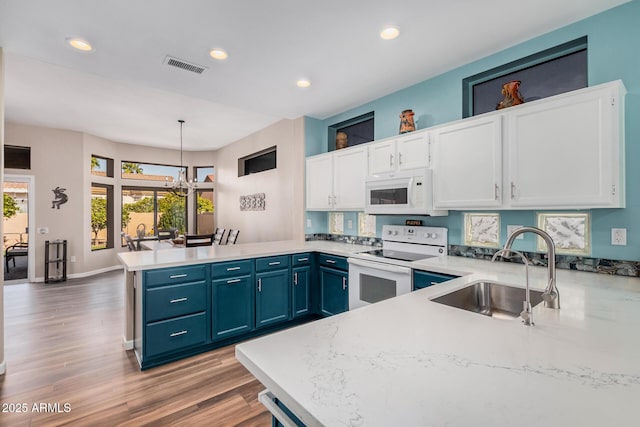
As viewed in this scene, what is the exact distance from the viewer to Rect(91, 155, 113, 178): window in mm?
6414

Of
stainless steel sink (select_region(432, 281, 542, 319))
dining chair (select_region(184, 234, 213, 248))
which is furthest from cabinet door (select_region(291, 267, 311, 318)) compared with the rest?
stainless steel sink (select_region(432, 281, 542, 319))

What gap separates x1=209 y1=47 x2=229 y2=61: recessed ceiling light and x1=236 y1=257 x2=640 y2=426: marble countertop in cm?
245

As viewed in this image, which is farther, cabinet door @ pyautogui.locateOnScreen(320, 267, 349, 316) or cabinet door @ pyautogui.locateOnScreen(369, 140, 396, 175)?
cabinet door @ pyautogui.locateOnScreen(320, 267, 349, 316)

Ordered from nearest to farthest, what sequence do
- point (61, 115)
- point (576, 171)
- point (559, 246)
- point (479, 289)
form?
1. point (479, 289)
2. point (576, 171)
3. point (559, 246)
4. point (61, 115)

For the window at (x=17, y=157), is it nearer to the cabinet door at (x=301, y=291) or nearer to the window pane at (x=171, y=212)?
the window pane at (x=171, y=212)

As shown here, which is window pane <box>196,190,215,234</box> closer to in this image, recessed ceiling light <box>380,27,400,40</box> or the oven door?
the oven door

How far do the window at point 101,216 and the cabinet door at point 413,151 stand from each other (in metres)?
6.52

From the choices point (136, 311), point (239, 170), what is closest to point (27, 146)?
point (239, 170)

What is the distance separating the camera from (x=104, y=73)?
2.95 meters

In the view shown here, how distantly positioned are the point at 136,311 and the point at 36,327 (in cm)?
179

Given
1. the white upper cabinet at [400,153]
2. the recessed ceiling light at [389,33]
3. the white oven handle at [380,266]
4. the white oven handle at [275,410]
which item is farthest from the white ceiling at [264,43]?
the white oven handle at [275,410]

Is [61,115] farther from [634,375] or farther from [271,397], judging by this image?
[634,375]

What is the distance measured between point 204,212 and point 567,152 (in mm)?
7523

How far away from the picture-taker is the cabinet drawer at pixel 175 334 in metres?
2.54
